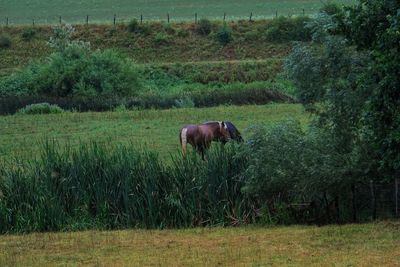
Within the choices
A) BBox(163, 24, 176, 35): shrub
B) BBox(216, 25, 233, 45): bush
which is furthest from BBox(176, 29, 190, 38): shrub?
BBox(216, 25, 233, 45): bush

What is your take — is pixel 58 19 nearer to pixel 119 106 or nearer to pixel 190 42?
pixel 190 42

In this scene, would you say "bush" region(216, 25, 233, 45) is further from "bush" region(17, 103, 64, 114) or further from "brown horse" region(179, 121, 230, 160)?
"brown horse" region(179, 121, 230, 160)

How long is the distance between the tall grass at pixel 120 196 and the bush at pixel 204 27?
6117 centimetres

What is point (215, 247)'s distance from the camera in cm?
1512

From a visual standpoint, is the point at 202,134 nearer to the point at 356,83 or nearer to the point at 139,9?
the point at 356,83

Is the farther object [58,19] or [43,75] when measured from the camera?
[58,19]

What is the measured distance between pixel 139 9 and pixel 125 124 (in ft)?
212

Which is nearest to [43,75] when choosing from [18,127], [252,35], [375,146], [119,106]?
[119,106]

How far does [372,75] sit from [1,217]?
864 cm

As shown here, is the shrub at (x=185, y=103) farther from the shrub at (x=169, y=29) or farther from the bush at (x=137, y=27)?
the bush at (x=137, y=27)

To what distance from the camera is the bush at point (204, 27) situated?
259ft

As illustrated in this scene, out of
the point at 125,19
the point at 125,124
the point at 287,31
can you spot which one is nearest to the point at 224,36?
the point at 287,31

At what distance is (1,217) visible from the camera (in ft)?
59.5

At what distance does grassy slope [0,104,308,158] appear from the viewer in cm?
3019
